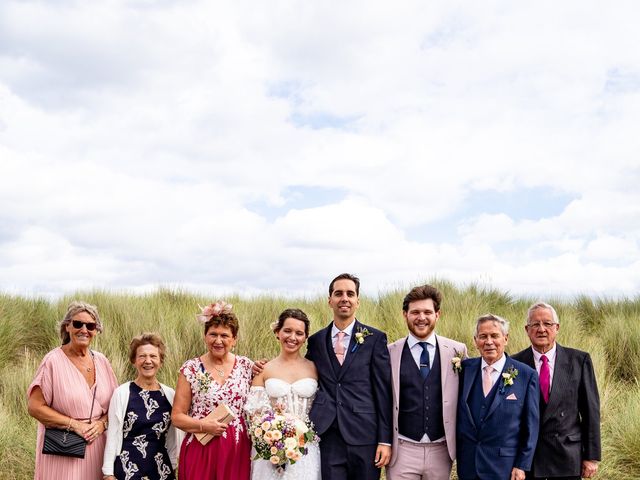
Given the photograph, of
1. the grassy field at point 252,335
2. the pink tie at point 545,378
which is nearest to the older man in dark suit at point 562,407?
the pink tie at point 545,378

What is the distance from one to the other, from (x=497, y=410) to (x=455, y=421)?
13.7 inches

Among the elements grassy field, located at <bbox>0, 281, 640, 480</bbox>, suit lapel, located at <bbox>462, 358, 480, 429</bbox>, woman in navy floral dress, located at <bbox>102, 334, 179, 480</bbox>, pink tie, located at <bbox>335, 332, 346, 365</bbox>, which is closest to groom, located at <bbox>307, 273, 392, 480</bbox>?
pink tie, located at <bbox>335, 332, 346, 365</bbox>

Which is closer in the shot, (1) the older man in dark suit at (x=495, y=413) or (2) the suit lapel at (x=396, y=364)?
(1) the older man in dark suit at (x=495, y=413)

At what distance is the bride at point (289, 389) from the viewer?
532 cm

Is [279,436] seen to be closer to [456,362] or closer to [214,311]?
[214,311]

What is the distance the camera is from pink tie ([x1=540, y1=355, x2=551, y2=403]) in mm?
5484

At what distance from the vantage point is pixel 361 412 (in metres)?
5.32

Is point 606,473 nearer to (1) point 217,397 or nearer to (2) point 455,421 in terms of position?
(2) point 455,421

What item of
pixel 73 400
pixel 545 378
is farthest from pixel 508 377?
pixel 73 400

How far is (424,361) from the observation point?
5.44 meters

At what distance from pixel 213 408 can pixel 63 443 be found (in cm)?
120

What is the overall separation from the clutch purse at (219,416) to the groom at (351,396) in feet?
2.14

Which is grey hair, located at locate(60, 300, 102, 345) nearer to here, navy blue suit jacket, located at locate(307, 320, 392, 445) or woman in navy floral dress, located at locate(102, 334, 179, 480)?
woman in navy floral dress, located at locate(102, 334, 179, 480)

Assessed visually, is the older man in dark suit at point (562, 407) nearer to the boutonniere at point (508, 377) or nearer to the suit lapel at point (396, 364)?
the boutonniere at point (508, 377)
